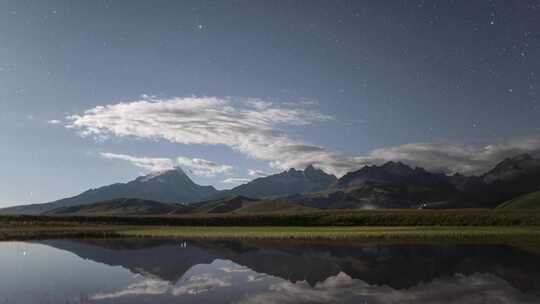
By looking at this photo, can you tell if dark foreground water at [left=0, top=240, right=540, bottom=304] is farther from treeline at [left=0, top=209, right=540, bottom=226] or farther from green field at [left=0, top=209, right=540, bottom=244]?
treeline at [left=0, top=209, right=540, bottom=226]

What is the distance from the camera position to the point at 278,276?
1357 inches

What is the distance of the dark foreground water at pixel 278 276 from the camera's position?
2570cm

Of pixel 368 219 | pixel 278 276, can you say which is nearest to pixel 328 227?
pixel 368 219

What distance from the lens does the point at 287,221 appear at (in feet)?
484

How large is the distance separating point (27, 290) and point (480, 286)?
29975mm

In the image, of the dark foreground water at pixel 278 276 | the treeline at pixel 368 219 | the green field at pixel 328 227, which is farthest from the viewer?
the treeline at pixel 368 219

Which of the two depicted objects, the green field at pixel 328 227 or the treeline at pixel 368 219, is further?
the treeline at pixel 368 219

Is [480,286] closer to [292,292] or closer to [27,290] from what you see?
[292,292]

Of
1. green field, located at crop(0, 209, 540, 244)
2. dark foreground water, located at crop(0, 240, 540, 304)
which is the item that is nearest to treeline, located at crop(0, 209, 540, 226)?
green field, located at crop(0, 209, 540, 244)

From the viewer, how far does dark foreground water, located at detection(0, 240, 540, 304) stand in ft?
84.3

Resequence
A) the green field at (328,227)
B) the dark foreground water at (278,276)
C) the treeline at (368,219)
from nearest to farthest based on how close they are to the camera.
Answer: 1. the dark foreground water at (278,276)
2. the green field at (328,227)
3. the treeline at (368,219)

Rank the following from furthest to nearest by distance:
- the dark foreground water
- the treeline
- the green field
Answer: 1. the treeline
2. the green field
3. the dark foreground water

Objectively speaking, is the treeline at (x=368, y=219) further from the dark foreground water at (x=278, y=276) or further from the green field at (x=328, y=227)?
the dark foreground water at (x=278, y=276)

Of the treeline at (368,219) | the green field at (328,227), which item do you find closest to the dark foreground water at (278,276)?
the green field at (328,227)
